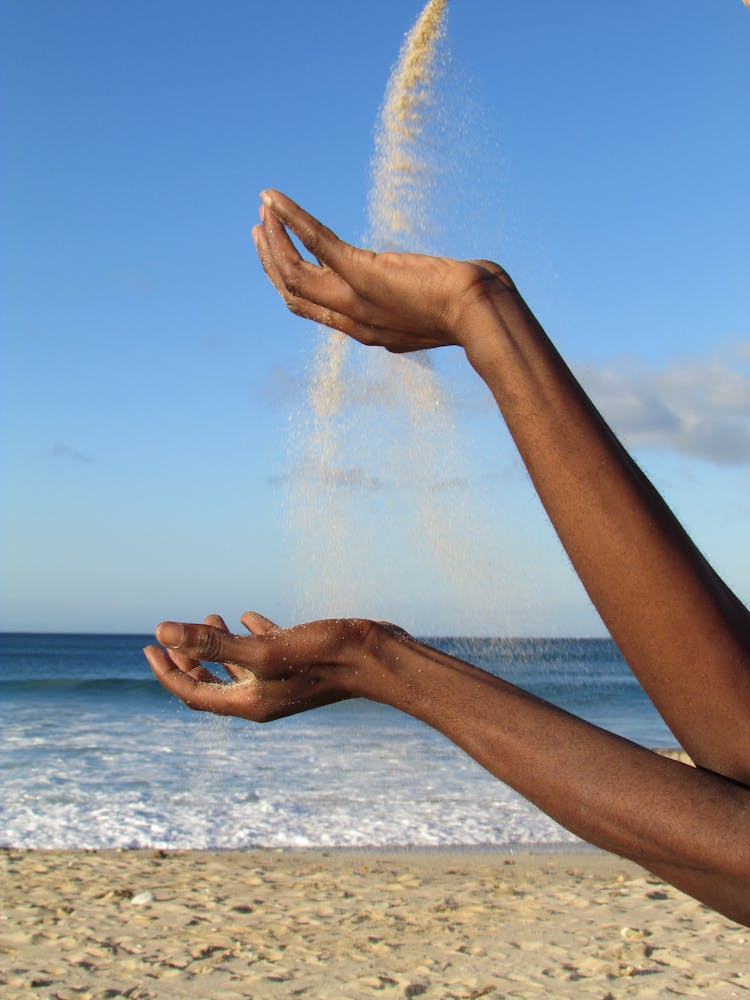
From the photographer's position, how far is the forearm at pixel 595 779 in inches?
56.7

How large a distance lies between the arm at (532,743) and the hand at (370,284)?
0.50m

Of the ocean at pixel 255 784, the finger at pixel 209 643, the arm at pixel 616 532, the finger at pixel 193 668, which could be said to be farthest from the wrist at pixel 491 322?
the ocean at pixel 255 784

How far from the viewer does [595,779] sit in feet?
4.92

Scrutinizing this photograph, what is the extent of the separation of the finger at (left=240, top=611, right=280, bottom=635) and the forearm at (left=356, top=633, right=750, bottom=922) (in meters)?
0.32

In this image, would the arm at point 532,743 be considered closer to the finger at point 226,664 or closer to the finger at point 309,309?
the finger at point 226,664

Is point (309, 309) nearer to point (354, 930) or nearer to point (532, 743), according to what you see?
point (532, 743)

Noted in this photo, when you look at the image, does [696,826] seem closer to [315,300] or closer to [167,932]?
[315,300]

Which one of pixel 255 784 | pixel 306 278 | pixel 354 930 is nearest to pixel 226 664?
pixel 306 278

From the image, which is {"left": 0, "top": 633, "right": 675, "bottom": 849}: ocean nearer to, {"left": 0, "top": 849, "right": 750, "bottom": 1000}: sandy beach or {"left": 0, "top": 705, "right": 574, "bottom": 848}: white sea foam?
{"left": 0, "top": 705, "right": 574, "bottom": 848}: white sea foam

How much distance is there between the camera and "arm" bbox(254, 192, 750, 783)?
1444mm

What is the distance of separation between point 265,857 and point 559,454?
7072 mm

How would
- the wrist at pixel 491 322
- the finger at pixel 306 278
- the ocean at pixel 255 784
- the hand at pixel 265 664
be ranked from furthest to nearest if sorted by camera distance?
the ocean at pixel 255 784
the finger at pixel 306 278
the hand at pixel 265 664
the wrist at pixel 491 322

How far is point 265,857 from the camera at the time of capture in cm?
792

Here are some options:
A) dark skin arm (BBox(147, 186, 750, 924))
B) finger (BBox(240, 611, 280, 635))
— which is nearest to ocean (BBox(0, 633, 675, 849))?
finger (BBox(240, 611, 280, 635))
